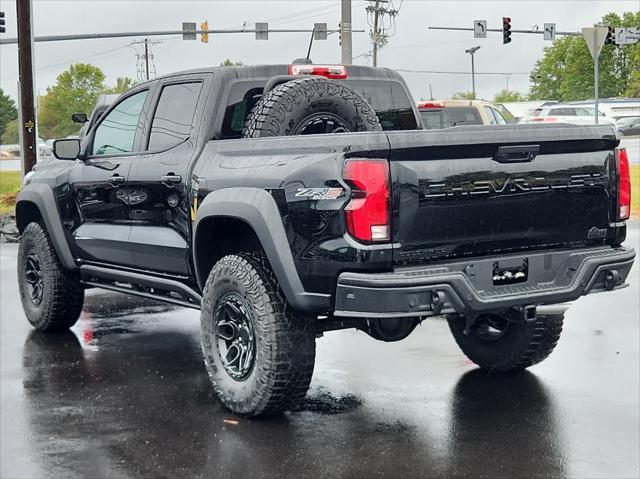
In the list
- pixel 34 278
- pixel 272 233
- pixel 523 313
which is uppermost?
pixel 272 233

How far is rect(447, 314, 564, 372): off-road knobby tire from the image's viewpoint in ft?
21.7

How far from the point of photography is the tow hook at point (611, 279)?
224 inches

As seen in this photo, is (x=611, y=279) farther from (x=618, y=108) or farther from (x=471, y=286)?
(x=618, y=108)

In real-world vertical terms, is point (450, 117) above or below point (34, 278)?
above

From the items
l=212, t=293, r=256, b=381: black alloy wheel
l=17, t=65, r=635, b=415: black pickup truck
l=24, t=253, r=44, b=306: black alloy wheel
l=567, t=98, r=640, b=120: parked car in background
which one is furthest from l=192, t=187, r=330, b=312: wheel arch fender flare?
l=567, t=98, r=640, b=120: parked car in background

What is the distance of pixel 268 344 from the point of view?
5.58 metres

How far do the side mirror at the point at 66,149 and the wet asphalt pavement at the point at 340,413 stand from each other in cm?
146

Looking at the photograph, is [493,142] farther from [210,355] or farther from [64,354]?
[64,354]

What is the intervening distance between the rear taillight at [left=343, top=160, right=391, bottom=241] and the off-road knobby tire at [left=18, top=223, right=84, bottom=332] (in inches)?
148

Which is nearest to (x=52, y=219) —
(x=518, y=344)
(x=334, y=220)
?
(x=334, y=220)

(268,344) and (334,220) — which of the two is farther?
(268,344)

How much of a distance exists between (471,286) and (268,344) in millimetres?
1157

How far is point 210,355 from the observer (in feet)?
20.1

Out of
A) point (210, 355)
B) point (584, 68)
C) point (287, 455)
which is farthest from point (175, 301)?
point (584, 68)
